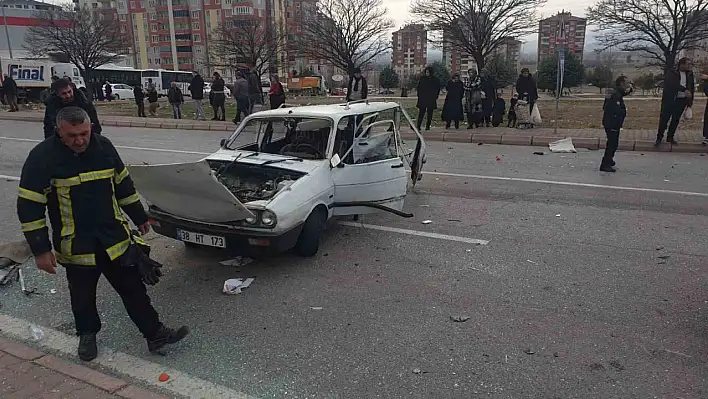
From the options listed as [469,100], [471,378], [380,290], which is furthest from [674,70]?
[471,378]

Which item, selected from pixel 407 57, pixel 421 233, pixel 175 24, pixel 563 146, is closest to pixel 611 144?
pixel 563 146

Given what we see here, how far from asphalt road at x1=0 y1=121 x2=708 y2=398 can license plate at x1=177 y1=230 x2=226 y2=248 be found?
35 cm

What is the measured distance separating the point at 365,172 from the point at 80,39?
50251 mm

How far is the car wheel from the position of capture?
519cm

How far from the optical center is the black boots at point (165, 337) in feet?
11.8

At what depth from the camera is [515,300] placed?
171 inches

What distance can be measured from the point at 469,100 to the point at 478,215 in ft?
30.9

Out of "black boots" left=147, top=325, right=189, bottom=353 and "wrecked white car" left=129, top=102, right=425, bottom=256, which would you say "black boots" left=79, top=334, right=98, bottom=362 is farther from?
"wrecked white car" left=129, top=102, right=425, bottom=256

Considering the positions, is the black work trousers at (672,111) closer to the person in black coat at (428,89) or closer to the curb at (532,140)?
the curb at (532,140)

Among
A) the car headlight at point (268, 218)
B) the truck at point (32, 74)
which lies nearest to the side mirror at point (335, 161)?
the car headlight at point (268, 218)

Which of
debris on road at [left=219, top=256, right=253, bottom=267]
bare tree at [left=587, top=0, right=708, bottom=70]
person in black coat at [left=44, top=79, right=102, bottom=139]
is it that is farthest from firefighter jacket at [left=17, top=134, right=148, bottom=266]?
bare tree at [left=587, top=0, right=708, bottom=70]

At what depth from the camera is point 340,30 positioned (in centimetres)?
4466

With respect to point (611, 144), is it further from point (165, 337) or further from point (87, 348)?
point (87, 348)

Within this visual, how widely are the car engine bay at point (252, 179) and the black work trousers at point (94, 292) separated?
5.32ft
